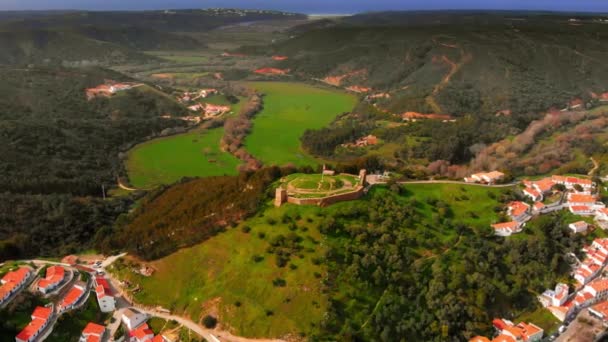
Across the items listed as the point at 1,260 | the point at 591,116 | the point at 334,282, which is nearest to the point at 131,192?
the point at 1,260

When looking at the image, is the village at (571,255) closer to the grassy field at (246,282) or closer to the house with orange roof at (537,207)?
the house with orange roof at (537,207)

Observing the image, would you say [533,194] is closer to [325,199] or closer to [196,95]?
[325,199]

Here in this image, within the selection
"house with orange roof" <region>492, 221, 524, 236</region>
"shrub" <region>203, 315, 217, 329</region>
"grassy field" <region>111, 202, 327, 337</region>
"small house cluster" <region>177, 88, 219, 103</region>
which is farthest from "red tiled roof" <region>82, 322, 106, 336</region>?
"small house cluster" <region>177, 88, 219, 103</region>

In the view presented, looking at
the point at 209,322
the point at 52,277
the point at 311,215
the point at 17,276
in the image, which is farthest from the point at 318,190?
the point at 17,276

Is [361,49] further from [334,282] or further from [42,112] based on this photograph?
[334,282]

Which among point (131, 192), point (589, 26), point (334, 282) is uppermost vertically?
point (589, 26)

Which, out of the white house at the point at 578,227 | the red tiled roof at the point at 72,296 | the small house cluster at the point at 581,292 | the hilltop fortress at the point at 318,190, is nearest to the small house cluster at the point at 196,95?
the hilltop fortress at the point at 318,190
